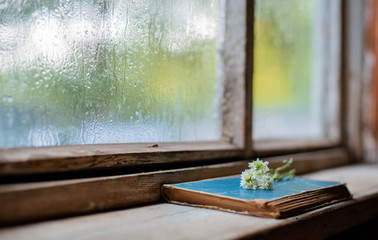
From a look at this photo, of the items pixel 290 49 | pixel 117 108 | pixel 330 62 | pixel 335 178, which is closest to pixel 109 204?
pixel 117 108

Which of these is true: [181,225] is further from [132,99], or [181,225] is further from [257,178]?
[132,99]

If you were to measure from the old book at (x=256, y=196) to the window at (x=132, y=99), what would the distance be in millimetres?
70

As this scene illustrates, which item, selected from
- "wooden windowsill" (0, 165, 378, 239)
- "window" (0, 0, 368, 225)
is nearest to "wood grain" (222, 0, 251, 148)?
"window" (0, 0, 368, 225)

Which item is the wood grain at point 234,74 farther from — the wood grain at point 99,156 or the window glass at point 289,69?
the window glass at point 289,69

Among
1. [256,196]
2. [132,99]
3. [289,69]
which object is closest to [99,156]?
[132,99]

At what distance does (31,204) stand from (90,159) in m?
0.16

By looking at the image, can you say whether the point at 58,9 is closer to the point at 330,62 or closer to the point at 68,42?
the point at 68,42

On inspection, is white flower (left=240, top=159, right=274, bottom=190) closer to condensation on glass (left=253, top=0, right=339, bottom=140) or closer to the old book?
the old book

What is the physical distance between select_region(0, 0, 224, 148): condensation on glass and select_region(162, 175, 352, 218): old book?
0.19 meters

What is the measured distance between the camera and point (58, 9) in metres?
→ 0.87

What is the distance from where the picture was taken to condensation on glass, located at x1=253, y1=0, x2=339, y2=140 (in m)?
1.56

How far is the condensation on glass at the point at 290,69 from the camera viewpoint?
156 cm

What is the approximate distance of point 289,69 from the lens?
1753 mm

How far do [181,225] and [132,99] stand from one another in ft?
1.28
